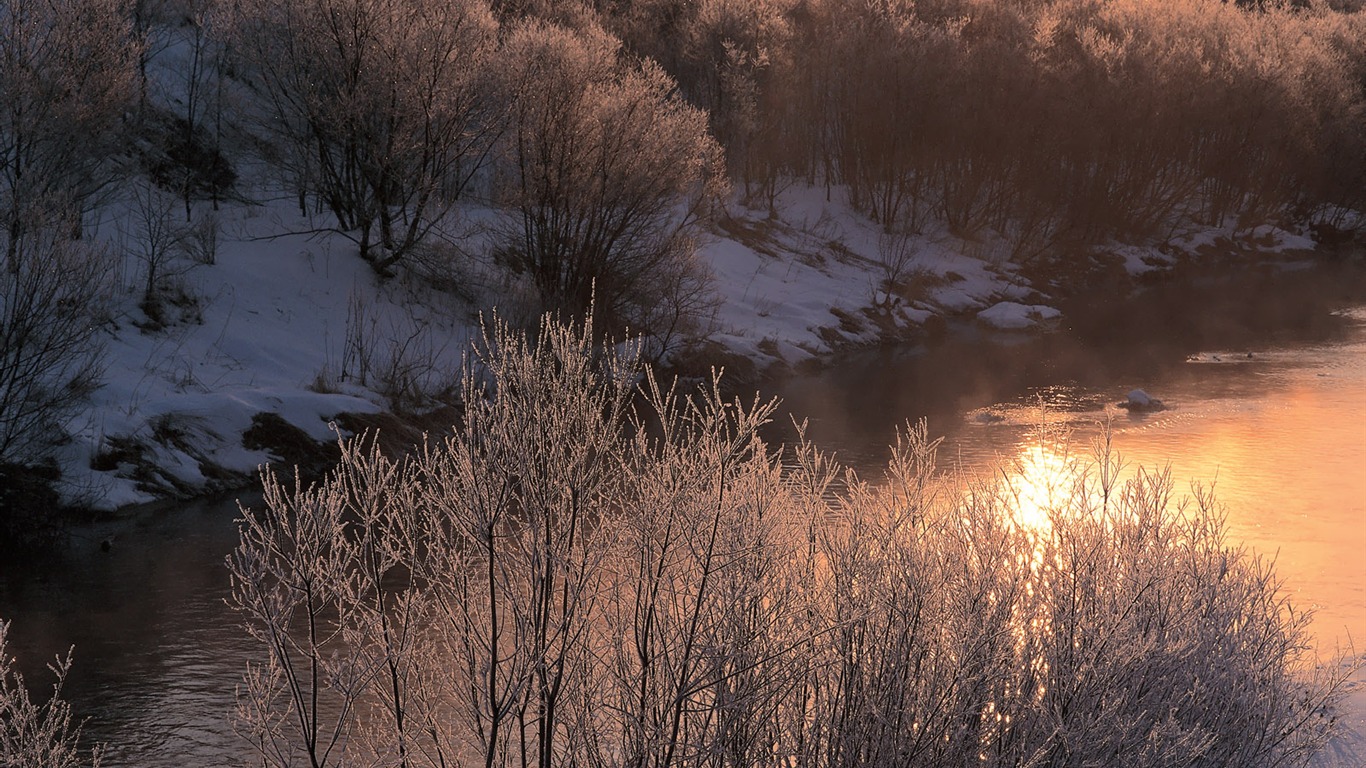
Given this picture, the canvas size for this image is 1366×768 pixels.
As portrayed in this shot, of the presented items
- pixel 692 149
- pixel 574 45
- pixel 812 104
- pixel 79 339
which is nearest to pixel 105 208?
pixel 79 339

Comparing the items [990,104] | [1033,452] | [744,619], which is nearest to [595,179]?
[1033,452]

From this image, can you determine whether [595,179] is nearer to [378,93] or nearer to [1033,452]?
[378,93]

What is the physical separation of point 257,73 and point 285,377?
11.6m

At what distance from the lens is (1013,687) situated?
26.5ft

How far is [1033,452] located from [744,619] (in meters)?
14.7

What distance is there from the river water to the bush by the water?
3.29 m

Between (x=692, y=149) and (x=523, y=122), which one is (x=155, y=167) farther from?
(x=692, y=149)

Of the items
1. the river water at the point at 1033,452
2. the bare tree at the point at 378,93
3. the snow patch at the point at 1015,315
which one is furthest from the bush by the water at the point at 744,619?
the snow patch at the point at 1015,315

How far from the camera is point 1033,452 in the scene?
2078 centimetres

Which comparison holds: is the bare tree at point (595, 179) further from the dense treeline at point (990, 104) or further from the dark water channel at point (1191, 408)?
the dense treeline at point (990, 104)

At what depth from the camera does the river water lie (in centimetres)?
1202

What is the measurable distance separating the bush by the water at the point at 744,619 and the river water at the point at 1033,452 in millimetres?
3288

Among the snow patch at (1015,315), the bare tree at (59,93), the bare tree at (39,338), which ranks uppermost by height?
the bare tree at (59,93)

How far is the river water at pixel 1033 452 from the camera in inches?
473
